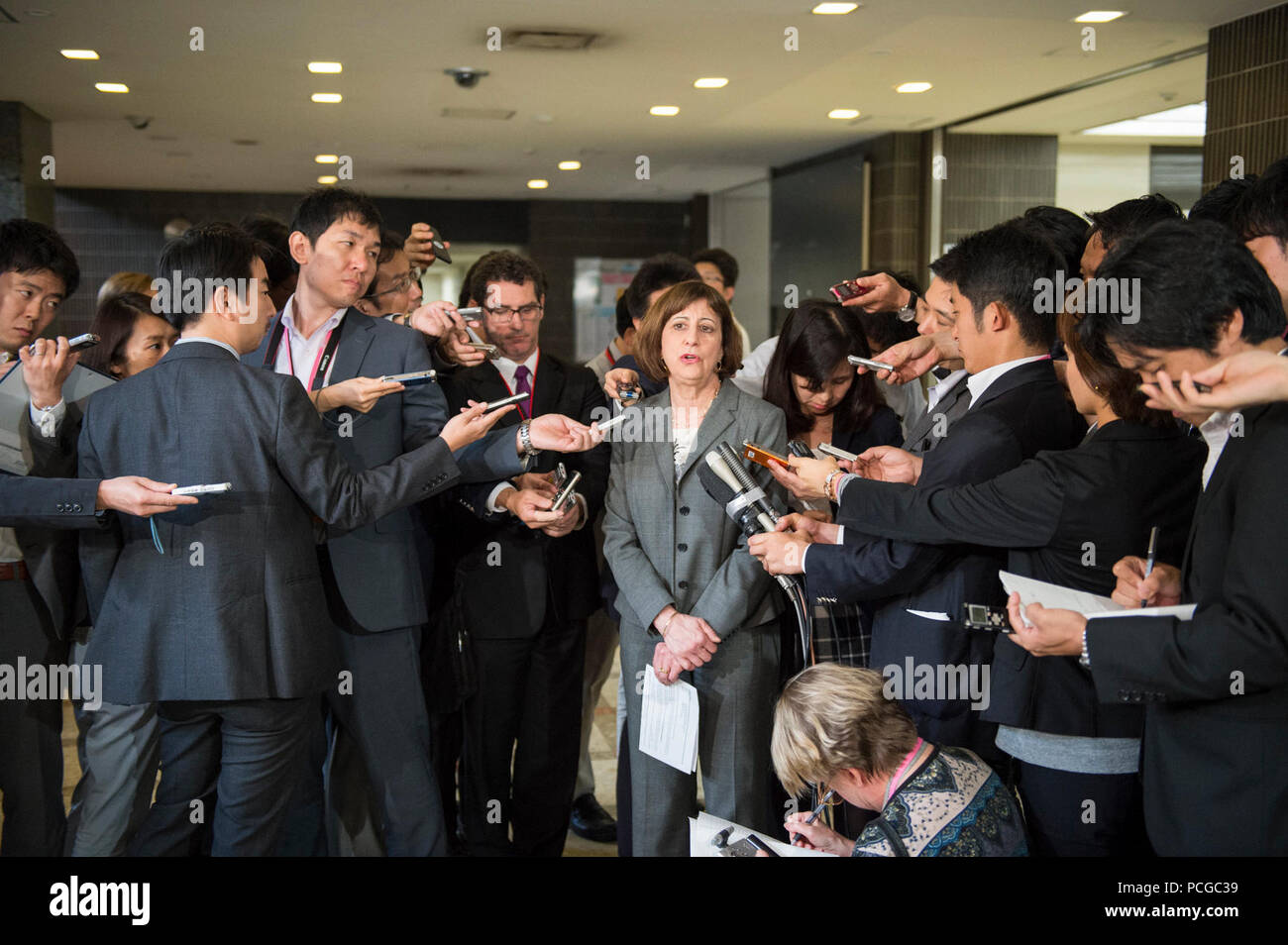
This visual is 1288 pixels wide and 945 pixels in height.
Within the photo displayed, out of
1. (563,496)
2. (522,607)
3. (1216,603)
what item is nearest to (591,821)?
(522,607)

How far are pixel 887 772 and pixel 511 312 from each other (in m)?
1.74

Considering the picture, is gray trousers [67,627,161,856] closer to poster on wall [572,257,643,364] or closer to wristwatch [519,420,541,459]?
wristwatch [519,420,541,459]

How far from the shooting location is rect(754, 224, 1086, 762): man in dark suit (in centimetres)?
209

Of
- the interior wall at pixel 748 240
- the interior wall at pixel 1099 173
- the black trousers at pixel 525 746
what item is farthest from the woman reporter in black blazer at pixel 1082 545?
the interior wall at pixel 748 240

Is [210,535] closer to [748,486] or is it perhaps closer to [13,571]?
[13,571]

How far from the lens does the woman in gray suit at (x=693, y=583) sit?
8.43 ft

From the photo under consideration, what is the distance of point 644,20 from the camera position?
18.3 ft

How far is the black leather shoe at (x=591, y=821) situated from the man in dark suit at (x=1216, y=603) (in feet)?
7.30

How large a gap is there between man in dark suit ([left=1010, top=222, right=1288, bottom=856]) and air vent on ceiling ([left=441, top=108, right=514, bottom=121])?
281 inches

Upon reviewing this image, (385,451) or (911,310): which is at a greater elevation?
(911,310)

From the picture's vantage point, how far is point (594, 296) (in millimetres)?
14242

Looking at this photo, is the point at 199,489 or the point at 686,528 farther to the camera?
the point at 686,528

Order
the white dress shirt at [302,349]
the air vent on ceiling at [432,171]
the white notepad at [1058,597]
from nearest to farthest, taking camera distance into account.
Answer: the white notepad at [1058,597] → the white dress shirt at [302,349] → the air vent on ceiling at [432,171]

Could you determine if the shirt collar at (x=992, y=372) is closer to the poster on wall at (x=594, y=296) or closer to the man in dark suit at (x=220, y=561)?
the man in dark suit at (x=220, y=561)
